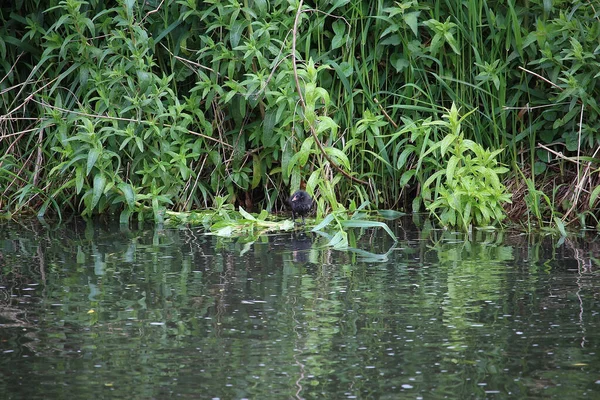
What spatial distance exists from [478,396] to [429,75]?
4.70 metres

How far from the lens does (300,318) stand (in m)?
4.25

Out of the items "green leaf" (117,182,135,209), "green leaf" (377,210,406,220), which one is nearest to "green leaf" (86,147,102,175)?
"green leaf" (117,182,135,209)

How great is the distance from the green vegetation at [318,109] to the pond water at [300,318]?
83 cm

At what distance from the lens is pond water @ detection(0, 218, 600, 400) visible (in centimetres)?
336

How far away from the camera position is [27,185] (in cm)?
758

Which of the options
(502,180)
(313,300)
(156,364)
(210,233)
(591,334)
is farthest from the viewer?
(502,180)

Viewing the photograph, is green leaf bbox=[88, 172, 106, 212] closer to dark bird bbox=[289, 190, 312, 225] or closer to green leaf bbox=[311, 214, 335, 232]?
dark bird bbox=[289, 190, 312, 225]

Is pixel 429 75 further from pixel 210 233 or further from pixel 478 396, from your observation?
pixel 478 396

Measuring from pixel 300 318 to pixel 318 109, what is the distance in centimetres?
339

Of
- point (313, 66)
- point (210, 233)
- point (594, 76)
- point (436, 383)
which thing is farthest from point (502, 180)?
point (436, 383)

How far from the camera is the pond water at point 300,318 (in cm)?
336

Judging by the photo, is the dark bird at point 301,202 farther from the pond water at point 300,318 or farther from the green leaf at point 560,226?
the green leaf at point 560,226

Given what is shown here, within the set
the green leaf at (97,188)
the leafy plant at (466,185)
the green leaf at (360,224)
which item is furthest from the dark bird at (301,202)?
the green leaf at (97,188)

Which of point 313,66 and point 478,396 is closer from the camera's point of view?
point 478,396
